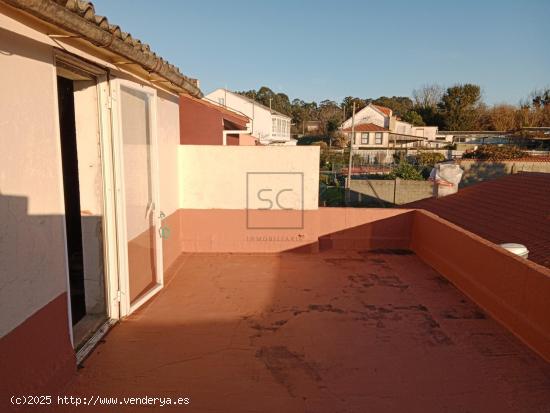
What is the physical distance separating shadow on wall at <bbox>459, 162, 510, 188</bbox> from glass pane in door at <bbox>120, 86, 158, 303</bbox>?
19.2m

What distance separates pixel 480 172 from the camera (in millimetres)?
20234

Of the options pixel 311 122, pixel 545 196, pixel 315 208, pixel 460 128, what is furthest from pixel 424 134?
pixel 315 208

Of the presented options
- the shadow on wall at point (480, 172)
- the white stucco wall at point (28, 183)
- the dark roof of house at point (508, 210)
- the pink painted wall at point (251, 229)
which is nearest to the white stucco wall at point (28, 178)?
the white stucco wall at point (28, 183)

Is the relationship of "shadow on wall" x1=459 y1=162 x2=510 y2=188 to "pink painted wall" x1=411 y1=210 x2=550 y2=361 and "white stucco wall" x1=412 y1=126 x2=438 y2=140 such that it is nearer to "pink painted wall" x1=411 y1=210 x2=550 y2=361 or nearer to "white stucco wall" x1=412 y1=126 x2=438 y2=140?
"pink painted wall" x1=411 y1=210 x2=550 y2=361

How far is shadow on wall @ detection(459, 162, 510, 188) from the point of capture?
20.2 meters

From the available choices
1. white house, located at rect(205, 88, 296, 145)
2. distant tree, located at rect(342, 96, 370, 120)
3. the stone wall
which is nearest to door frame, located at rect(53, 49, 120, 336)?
the stone wall

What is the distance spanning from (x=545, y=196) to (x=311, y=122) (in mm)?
60838

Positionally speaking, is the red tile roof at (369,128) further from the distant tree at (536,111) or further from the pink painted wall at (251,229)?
the pink painted wall at (251,229)

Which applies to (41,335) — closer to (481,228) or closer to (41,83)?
(41,83)

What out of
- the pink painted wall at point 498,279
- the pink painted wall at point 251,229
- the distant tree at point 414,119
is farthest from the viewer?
the distant tree at point 414,119

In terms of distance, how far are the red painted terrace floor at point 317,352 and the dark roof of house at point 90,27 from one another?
9.23 ft

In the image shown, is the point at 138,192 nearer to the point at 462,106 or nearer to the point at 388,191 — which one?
the point at 388,191

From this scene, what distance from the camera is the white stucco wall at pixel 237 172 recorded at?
703cm

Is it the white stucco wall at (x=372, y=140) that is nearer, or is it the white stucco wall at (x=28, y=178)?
the white stucco wall at (x=28, y=178)
